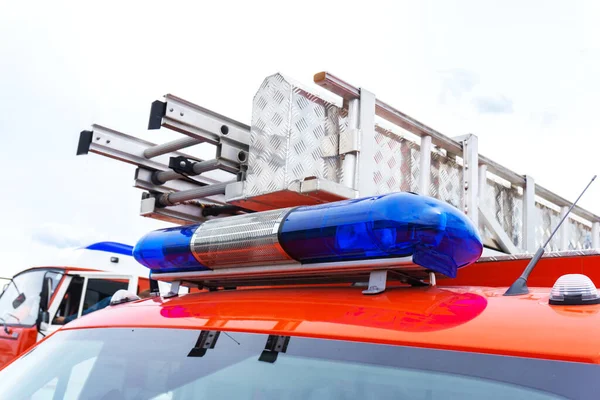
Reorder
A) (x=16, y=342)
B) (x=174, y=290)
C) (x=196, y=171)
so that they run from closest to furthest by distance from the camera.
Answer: (x=174, y=290), (x=196, y=171), (x=16, y=342)

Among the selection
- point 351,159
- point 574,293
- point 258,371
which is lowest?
point 258,371

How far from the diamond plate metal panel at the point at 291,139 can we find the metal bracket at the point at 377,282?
48.2 inches

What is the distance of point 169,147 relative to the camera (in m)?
3.79

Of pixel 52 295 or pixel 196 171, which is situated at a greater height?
pixel 196 171

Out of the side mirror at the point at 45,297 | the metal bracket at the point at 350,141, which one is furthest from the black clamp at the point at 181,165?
the side mirror at the point at 45,297

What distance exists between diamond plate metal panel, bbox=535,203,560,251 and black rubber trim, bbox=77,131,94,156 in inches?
123

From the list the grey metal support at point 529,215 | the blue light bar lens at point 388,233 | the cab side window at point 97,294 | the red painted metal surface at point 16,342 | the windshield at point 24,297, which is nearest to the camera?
the blue light bar lens at point 388,233

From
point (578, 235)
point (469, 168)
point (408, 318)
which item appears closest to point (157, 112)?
point (469, 168)

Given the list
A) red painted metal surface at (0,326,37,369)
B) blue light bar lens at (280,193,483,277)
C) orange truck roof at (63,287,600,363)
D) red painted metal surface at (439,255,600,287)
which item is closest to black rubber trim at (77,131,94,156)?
orange truck roof at (63,287,600,363)

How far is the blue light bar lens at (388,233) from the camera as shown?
5.90 feet

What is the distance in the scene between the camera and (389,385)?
1461 mm

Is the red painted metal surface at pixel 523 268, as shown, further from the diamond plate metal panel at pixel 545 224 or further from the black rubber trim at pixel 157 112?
the diamond plate metal panel at pixel 545 224

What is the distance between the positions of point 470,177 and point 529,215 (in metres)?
0.82

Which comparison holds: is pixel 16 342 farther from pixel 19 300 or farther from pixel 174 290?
pixel 174 290
